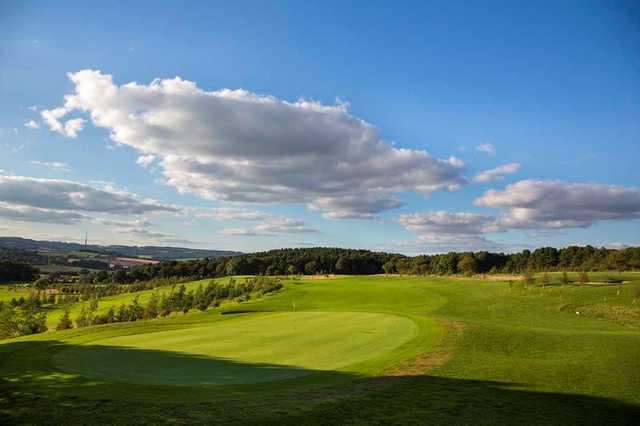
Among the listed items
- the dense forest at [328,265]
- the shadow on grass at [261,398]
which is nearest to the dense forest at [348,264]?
the dense forest at [328,265]

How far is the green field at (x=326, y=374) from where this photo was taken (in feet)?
35.7

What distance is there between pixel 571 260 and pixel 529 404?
125909 millimetres

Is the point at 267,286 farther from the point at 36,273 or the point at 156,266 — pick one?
the point at 36,273

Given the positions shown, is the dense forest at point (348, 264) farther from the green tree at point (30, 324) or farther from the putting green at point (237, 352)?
the putting green at point (237, 352)

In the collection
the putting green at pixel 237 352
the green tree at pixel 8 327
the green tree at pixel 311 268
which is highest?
the putting green at pixel 237 352

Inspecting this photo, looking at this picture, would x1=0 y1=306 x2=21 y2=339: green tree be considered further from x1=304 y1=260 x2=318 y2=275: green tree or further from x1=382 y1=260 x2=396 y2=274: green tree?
x1=304 y1=260 x2=318 y2=275: green tree

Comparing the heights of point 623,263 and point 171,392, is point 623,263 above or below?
above

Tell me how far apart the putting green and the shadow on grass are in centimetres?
11

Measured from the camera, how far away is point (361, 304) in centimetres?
5359

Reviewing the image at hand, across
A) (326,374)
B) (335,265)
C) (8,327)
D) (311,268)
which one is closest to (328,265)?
(335,265)

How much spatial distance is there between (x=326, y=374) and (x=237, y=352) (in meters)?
5.37

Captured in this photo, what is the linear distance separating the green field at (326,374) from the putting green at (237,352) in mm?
67

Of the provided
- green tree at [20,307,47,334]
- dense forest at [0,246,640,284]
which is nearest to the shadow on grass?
green tree at [20,307,47,334]

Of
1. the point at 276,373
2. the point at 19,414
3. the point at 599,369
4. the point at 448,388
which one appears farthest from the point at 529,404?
the point at 19,414
